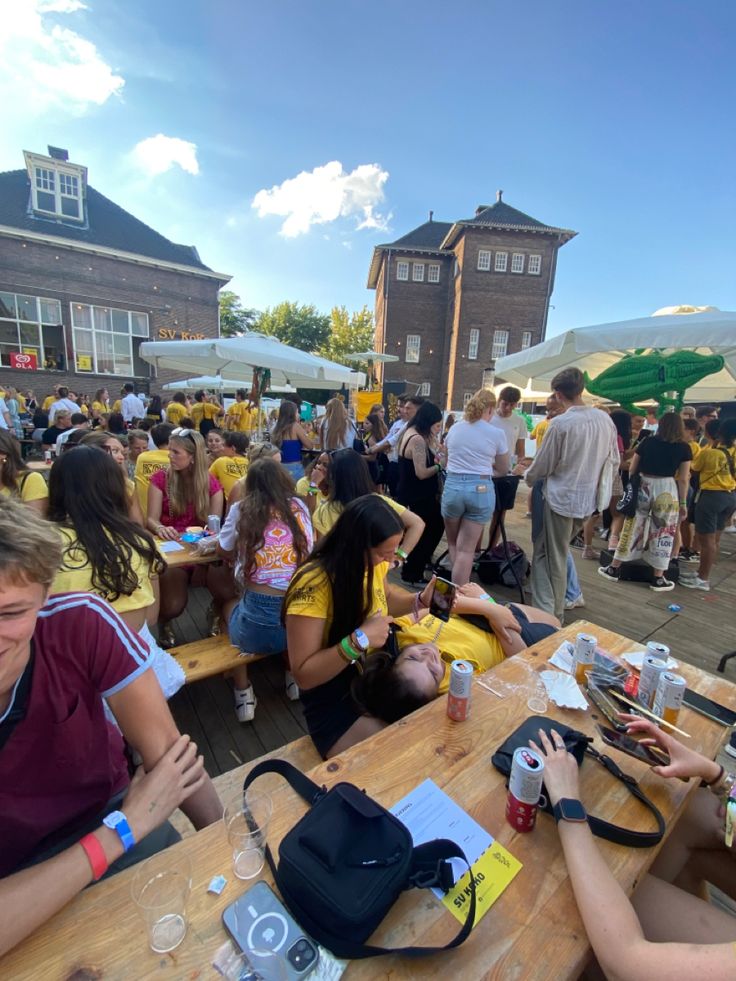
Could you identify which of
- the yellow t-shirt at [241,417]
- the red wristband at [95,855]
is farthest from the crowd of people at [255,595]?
the yellow t-shirt at [241,417]

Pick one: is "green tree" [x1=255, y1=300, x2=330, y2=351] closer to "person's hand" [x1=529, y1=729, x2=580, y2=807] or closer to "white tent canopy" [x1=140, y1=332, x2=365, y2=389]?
"white tent canopy" [x1=140, y1=332, x2=365, y2=389]

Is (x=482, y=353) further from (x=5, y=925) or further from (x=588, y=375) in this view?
(x=5, y=925)

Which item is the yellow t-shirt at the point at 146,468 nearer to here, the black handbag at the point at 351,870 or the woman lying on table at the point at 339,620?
the woman lying on table at the point at 339,620

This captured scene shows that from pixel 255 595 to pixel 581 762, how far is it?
1.82 m

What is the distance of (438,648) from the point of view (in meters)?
2.13

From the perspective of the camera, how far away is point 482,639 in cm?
228

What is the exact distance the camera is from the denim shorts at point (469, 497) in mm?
3975

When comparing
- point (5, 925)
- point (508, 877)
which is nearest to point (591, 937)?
point (508, 877)

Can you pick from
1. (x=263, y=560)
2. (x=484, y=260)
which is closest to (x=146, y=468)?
(x=263, y=560)

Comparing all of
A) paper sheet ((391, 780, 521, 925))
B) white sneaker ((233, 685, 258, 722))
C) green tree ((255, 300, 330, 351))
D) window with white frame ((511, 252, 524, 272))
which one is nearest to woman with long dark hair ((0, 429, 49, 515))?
white sneaker ((233, 685, 258, 722))

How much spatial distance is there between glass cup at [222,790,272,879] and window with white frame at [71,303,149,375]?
17.6 metres

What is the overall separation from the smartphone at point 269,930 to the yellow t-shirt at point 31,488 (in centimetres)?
269

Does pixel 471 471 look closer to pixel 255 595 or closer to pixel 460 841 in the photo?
pixel 255 595

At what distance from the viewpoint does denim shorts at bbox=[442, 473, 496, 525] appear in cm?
397
